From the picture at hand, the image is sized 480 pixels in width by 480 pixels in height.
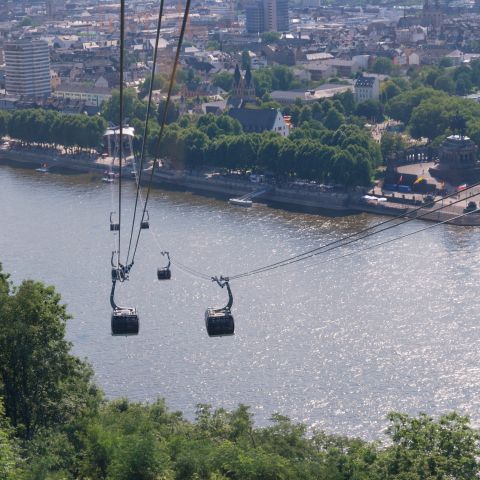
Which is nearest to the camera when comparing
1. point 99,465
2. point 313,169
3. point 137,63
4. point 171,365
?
point 99,465

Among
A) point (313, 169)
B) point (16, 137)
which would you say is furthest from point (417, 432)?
point (16, 137)

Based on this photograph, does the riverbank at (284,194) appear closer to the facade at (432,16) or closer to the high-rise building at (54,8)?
the facade at (432,16)

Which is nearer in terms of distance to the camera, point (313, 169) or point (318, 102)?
point (313, 169)

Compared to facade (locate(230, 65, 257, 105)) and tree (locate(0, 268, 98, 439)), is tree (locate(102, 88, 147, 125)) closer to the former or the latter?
facade (locate(230, 65, 257, 105))

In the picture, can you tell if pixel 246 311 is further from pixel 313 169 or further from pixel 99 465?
pixel 313 169

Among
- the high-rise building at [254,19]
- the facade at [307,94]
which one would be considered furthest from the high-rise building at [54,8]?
the facade at [307,94]

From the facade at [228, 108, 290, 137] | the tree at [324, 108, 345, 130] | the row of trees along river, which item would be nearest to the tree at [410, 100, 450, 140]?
the row of trees along river
